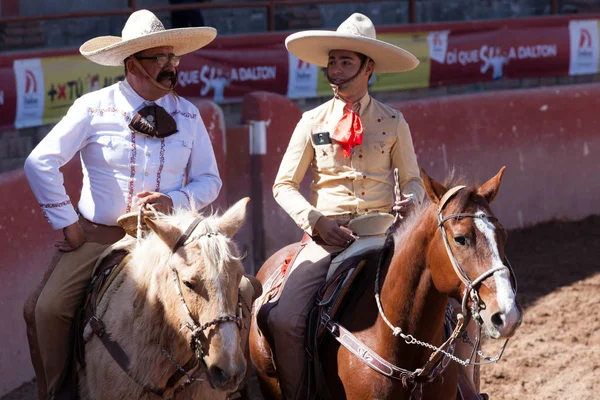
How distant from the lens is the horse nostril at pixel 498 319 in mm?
4531

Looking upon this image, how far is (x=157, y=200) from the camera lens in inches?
202

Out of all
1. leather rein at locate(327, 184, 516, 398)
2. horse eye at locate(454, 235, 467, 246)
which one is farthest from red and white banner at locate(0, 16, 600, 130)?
horse eye at locate(454, 235, 467, 246)

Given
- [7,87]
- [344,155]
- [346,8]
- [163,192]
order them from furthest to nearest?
1. [346,8]
2. [7,87]
3. [344,155]
4. [163,192]

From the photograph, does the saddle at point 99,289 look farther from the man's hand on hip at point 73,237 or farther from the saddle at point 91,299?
the man's hand on hip at point 73,237

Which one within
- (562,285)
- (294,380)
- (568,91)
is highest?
(568,91)

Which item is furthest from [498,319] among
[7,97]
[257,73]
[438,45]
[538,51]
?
[538,51]

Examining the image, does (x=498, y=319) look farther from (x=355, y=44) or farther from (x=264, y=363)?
(x=355, y=44)

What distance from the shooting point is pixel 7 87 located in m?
9.36

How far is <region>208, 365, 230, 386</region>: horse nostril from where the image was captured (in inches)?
174

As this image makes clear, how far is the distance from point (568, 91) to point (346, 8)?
5.88m

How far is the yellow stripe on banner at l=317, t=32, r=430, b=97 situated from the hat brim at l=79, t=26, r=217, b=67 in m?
6.71

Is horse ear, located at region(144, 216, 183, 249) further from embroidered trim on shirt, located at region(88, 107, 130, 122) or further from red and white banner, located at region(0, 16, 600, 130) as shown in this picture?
red and white banner, located at region(0, 16, 600, 130)

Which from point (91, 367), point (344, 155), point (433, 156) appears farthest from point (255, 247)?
point (91, 367)

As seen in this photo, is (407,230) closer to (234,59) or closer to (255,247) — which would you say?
(255,247)
